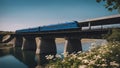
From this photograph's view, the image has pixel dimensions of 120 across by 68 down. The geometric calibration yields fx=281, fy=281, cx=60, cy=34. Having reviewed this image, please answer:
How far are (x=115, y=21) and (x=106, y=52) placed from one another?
64.9 meters

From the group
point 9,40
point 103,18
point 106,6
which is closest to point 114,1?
point 106,6

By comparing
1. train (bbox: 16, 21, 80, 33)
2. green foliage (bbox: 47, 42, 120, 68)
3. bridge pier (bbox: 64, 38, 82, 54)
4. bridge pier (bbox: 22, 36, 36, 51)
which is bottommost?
bridge pier (bbox: 22, 36, 36, 51)

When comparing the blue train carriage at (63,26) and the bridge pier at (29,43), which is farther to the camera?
the bridge pier at (29,43)

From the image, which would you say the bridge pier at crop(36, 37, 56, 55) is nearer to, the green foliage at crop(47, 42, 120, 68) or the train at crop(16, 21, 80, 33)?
the train at crop(16, 21, 80, 33)

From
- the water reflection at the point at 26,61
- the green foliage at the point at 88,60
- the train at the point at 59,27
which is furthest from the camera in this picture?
the train at the point at 59,27

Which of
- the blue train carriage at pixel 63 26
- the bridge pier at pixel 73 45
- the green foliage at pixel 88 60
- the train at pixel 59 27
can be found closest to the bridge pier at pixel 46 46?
the train at pixel 59 27

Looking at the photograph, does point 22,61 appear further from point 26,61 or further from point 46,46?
point 46,46

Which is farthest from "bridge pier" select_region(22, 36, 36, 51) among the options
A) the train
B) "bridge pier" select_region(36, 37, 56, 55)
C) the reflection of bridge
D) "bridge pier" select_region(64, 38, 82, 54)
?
"bridge pier" select_region(64, 38, 82, 54)

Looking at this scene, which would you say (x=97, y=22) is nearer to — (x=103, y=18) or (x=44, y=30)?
(x=103, y=18)

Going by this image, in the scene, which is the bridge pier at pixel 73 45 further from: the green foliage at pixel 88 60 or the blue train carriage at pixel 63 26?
the green foliage at pixel 88 60

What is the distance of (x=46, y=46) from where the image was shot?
108 metres

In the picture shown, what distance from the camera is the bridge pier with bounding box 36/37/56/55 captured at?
352 ft

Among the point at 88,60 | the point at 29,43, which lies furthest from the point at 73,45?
the point at 88,60

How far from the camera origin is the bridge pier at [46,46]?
10722 centimetres
